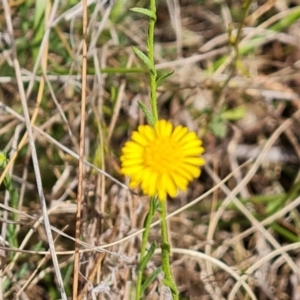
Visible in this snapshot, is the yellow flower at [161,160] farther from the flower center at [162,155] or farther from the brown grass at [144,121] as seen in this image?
the brown grass at [144,121]

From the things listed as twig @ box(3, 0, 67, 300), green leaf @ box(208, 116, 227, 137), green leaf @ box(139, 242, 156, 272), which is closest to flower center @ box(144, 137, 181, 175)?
green leaf @ box(139, 242, 156, 272)

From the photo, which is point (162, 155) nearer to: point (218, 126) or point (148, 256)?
point (148, 256)

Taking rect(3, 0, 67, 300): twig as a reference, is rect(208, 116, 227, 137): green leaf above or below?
above

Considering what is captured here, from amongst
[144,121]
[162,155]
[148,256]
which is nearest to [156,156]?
[162,155]

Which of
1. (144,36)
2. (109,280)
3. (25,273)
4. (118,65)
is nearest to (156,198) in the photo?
(109,280)

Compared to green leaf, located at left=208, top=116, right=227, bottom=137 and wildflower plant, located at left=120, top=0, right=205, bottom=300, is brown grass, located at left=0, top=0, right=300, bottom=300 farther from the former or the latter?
wildflower plant, located at left=120, top=0, right=205, bottom=300

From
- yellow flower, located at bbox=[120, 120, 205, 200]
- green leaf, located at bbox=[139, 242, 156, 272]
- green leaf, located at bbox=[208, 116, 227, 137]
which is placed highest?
green leaf, located at bbox=[208, 116, 227, 137]

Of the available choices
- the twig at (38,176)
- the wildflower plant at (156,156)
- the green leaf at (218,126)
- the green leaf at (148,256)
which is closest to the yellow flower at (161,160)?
the wildflower plant at (156,156)

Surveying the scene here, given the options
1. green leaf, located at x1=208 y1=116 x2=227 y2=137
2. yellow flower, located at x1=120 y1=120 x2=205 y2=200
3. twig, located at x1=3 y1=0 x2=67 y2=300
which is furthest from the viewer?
green leaf, located at x1=208 y1=116 x2=227 y2=137

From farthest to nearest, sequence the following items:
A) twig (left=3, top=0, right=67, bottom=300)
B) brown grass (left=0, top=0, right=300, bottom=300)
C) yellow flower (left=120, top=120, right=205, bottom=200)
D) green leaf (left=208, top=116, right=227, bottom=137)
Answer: green leaf (left=208, top=116, right=227, bottom=137), brown grass (left=0, top=0, right=300, bottom=300), twig (left=3, top=0, right=67, bottom=300), yellow flower (left=120, top=120, right=205, bottom=200)
